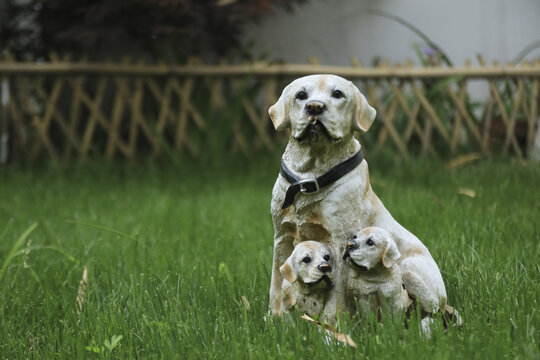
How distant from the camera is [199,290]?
2.50 metres

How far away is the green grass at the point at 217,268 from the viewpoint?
6.25 feet

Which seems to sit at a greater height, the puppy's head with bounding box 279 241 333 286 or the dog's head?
the dog's head

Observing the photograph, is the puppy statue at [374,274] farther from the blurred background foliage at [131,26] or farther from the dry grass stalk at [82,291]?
the blurred background foliage at [131,26]

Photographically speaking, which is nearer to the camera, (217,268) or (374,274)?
(374,274)

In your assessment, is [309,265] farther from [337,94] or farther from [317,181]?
[337,94]

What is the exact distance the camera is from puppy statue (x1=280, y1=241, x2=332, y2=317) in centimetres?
186

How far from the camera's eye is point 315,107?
6.13ft

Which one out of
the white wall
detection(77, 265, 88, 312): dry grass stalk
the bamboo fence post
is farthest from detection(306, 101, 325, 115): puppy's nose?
the white wall

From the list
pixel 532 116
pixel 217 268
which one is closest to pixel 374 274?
pixel 217 268

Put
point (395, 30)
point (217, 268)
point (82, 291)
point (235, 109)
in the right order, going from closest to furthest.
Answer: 1. point (82, 291)
2. point (217, 268)
3. point (235, 109)
4. point (395, 30)

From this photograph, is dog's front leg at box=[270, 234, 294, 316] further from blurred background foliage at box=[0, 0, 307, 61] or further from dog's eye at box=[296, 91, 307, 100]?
blurred background foliage at box=[0, 0, 307, 61]

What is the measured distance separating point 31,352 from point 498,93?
16.9 feet

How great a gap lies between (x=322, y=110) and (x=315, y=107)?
24mm

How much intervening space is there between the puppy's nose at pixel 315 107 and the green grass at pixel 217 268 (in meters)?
0.64
